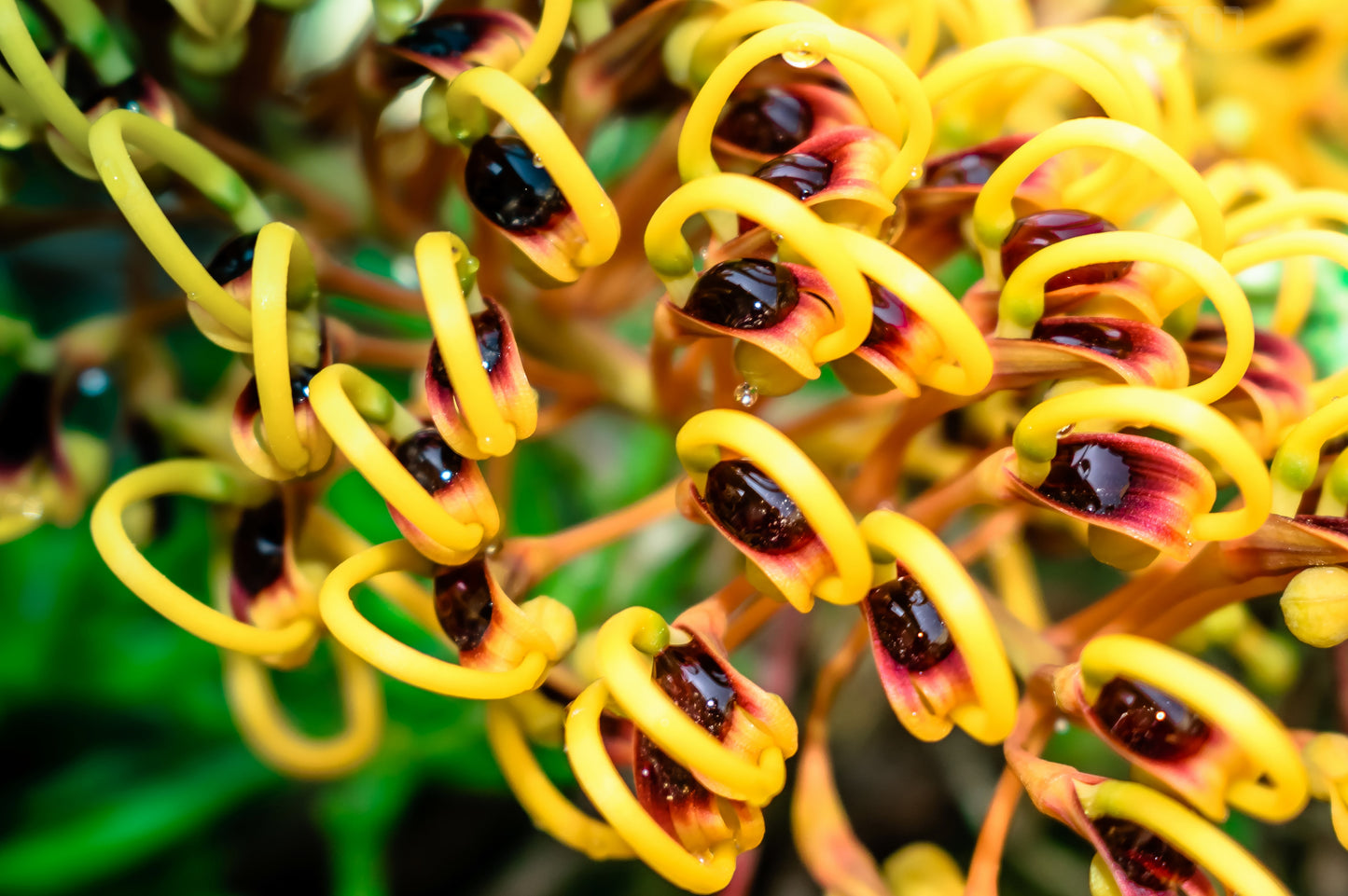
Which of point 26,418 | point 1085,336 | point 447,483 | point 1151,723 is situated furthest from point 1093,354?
point 26,418

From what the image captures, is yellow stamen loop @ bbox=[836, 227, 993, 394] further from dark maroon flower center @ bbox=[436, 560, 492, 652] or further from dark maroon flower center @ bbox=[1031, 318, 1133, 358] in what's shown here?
dark maroon flower center @ bbox=[436, 560, 492, 652]

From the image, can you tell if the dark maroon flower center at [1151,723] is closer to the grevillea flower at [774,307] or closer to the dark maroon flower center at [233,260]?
the grevillea flower at [774,307]

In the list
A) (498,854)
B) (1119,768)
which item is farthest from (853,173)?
(498,854)

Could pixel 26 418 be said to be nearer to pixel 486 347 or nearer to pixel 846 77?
pixel 486 347

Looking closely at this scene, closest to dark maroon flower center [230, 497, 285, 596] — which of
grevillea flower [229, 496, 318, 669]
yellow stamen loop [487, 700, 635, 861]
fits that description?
grevillea flower [229, 496, 318, 669]

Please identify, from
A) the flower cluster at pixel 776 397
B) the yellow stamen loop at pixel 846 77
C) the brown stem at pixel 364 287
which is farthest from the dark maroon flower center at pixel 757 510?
the brown stem at pixel 364 287
